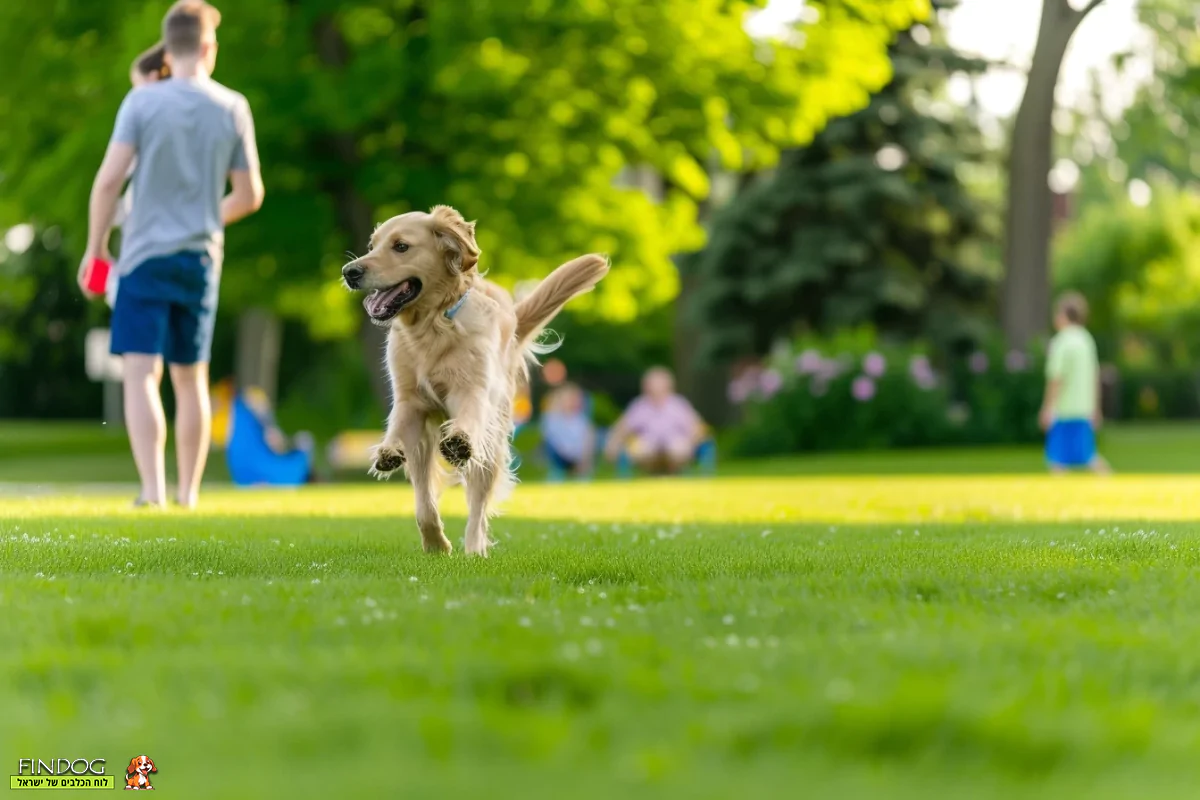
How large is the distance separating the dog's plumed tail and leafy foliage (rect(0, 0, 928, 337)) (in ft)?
29.3

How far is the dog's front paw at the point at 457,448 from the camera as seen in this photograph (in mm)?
6109

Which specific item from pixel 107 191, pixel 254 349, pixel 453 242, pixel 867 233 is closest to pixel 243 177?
pixel 107 191

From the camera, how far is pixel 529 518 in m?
9.74

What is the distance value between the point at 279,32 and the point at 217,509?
30.9ft

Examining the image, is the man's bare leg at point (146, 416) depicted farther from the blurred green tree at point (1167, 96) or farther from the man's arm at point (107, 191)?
the blurred green tree at point (1167, 96)

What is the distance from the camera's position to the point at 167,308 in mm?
8984

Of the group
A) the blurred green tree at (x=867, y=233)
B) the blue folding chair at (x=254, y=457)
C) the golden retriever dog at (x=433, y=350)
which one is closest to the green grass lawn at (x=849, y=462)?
the blue folding chair at (x=254, y=457)

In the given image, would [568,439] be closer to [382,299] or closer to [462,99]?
[462,99]

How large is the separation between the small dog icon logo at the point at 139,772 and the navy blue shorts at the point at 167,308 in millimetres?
6204

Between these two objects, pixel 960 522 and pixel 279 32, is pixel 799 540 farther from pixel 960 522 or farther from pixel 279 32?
pixel 279 32

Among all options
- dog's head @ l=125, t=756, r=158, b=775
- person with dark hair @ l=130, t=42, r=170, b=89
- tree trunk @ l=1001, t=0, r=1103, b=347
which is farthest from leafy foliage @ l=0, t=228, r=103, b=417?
dog's head @ l=125, t=756, r=158, b=775

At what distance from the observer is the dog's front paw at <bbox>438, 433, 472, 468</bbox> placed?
20.0ft

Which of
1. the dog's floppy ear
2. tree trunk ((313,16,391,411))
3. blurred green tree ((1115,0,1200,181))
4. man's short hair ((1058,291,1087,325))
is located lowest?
the dog's floppy ear

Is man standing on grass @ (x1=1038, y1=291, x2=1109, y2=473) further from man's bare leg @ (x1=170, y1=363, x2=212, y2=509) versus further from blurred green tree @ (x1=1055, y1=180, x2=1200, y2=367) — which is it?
blurred green tree @ (x1=1055, y1=180, x2=1200, y2=367)
